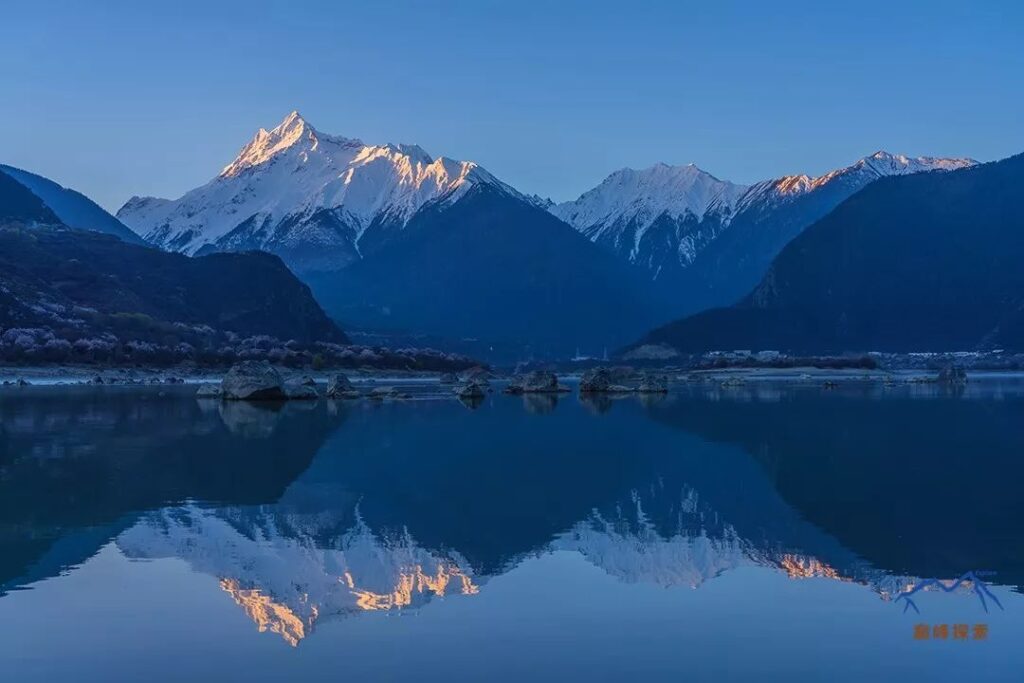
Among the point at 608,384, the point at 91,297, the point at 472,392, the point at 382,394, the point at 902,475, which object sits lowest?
the point at 382,394

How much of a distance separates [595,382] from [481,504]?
81932 millimetres

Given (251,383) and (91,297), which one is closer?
(251,383)

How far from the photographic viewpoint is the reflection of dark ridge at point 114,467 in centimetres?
2370

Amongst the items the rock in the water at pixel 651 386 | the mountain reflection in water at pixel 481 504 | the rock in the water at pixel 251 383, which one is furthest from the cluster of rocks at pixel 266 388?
the mountain reflection in water at pixel 481 504

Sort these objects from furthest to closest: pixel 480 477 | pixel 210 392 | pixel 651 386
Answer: pixel 651 386
pixel 210 392
pixel 480 477

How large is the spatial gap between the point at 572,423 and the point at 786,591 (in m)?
40.7

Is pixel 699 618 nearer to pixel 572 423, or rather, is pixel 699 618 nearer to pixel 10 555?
pixel 10 555

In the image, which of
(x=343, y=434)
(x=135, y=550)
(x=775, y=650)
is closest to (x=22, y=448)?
(x=343, y=434)

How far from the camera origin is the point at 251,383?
8450 cm

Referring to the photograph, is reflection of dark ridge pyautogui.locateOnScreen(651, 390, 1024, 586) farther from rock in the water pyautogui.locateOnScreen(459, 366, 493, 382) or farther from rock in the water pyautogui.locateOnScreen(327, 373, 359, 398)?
rock in the water pyautogui.locateOnScreen(459, 366, 493, 382)

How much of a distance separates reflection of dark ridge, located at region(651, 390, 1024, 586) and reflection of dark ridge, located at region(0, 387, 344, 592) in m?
15.0

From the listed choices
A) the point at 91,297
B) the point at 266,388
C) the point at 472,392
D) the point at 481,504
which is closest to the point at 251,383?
the point at 266,388

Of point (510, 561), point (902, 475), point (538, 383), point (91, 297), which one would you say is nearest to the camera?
point (510, 561)

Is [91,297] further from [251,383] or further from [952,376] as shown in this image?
[952,376]
